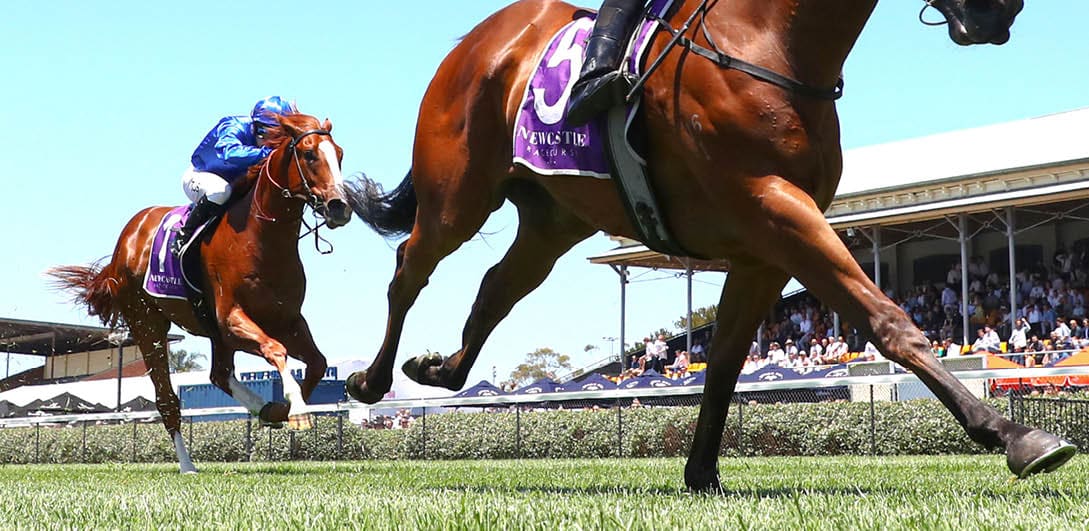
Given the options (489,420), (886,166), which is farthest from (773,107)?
(886,166)

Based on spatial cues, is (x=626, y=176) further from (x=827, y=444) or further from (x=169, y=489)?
(x=827, y=444)

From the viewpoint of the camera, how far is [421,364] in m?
6.31

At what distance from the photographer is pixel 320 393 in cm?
3120

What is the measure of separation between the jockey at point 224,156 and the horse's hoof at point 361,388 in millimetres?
3463

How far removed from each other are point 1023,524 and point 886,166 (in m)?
28.0

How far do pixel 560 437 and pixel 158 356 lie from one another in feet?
23.1

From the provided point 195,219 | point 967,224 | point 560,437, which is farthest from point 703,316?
point 195,219

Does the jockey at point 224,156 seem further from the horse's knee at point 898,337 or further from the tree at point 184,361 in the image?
the tree at point 184,361

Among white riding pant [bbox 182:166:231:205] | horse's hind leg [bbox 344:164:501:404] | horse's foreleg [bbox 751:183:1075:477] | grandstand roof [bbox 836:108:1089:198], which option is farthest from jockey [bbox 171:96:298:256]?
grandstand roof [bbox 836:108:1089:198]

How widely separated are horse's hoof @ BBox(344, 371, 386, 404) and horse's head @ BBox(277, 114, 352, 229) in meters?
2.39

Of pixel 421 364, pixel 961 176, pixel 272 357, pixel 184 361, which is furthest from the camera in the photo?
pixel 184 361

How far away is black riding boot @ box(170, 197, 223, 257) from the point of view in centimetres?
946

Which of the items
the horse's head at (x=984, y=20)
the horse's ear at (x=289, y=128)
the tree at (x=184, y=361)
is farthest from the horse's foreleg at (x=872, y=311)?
the tree at (x=184, y=361)

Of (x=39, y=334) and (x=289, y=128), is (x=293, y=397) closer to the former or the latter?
(x=289, y=128)
